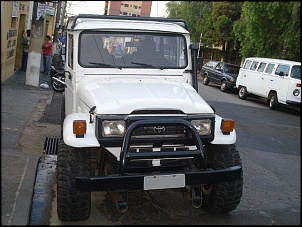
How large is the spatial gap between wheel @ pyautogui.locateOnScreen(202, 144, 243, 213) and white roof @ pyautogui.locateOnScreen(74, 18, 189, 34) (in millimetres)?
1881

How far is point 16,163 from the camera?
652 centimetres

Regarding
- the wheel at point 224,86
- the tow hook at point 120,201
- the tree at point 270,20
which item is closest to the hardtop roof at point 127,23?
the tree at point 270,20

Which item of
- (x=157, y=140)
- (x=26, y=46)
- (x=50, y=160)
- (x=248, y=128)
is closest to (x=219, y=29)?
(x=157, y=140)

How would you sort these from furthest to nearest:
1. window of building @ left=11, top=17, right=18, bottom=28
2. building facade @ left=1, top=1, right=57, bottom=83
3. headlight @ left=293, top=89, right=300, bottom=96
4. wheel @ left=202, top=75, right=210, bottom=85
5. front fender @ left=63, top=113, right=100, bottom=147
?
wheel @ left=202, top=75, right=210, bottom=85 → headlight @ left=293, top=89, right=300, bottom=96 → window of building @ left=11, top=17, right=18, bottom=28 → building facade @ left=1, top=1, right=57, bottom=83 → front fender @ left=63, top=113, right=100, bottom=147

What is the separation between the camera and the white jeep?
173 inches

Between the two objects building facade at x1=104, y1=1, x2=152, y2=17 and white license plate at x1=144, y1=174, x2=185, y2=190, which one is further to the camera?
building facade at x1=104, y1=1, x2=152, y2=17

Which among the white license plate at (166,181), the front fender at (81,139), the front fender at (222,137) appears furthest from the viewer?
the front fender at (222,137)

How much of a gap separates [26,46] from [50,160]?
11.4m

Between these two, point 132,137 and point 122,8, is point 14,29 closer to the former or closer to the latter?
point 122,8

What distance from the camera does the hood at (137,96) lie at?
177 inches

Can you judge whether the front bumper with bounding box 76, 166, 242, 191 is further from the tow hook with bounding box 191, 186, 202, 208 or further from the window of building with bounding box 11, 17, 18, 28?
the window of building with bounding box 11, 17, 18, 28

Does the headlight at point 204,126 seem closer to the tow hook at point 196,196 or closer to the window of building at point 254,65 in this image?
the tow hook at point 196,196

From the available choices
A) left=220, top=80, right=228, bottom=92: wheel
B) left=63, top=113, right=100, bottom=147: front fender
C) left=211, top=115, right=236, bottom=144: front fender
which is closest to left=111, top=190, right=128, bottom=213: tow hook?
left=63, top=113, right=100, bottom=147: front fender

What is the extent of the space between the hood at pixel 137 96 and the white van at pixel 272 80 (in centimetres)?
1062
